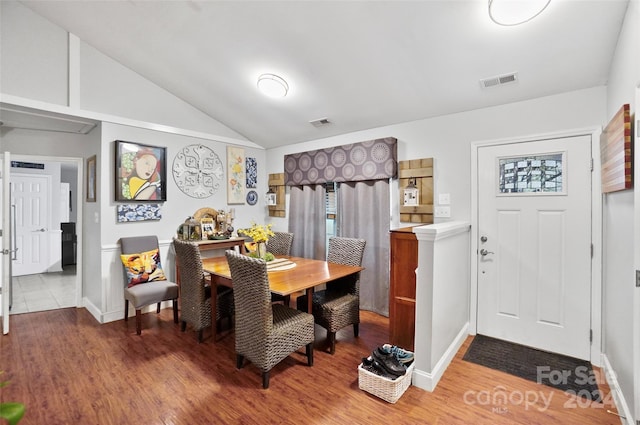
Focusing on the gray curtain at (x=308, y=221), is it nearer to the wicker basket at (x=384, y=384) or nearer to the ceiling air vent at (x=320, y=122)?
the ceiling air vent at (x=320, y=122)

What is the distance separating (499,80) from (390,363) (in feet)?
8.18

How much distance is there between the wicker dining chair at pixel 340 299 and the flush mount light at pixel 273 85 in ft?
5.57

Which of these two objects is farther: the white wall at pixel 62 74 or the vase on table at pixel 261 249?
the vase on table at pixel 261 249

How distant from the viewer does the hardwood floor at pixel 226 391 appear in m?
1.91

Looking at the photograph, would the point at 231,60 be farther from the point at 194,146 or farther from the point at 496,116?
the point at 496,116

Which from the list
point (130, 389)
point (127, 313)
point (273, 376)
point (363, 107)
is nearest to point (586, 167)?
point (363, 107)

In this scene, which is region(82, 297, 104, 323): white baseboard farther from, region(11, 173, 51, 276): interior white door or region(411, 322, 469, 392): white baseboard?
region(411, 322, 469, 392): white baseboard

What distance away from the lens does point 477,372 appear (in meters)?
2.40

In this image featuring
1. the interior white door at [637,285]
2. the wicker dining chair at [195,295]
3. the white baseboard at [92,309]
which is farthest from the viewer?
the white baseboard at [92,309]

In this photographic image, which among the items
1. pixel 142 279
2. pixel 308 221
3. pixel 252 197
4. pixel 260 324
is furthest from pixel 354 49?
pixel 142 279

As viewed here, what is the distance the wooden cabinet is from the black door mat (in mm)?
598

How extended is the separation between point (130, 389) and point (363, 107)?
332 cm

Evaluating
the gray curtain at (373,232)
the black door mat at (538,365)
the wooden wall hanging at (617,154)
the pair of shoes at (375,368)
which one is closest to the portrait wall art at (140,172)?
the gray curtain at (373,232)

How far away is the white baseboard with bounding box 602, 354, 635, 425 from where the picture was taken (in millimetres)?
1784
